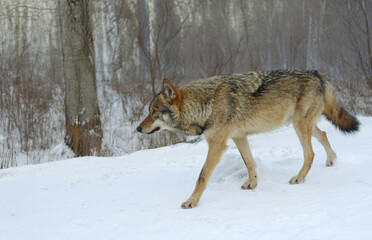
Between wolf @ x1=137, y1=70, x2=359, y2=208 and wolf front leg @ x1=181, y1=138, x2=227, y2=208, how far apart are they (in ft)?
0.03

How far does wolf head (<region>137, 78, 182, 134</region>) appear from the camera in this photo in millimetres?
3625

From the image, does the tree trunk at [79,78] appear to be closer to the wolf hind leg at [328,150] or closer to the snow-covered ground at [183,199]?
the snow-covered ground at [183,199]

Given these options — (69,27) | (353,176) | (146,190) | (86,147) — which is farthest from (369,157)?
(69,27)

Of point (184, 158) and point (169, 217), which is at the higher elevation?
point (169, 217)

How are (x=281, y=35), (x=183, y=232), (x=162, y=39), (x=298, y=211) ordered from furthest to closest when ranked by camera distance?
1. (x=281, y=35)
2. (x=162, y=39)
3. (x=298, y=211)
4. (x=183, y=232)

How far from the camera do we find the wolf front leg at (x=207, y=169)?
322 centimetres

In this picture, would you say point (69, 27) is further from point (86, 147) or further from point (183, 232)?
point (183, 232)

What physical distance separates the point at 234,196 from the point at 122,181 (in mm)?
1508

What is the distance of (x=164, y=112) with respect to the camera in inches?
144

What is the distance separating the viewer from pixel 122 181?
164 inches

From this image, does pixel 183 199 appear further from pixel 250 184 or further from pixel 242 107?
pixel 242 107

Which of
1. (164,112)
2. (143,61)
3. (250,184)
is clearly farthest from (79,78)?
(143,61)

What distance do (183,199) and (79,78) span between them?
14.5ft

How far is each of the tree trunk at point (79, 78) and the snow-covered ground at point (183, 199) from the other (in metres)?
1.50
